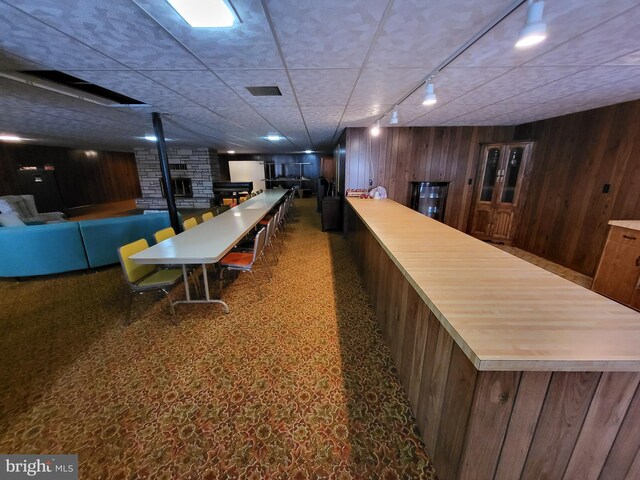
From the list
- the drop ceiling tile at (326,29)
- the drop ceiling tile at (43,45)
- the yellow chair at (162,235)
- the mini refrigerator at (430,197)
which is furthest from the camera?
the mini refrigerator at (430,197)

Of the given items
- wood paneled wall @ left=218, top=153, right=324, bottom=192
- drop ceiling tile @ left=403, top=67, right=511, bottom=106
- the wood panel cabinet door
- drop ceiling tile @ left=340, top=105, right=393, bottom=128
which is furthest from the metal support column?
wood paneled wall @ left=218, top=153, right=324, bottom=192

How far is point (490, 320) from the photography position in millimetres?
936

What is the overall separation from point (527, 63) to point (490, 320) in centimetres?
223

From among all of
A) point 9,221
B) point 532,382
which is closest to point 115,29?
point 532,382

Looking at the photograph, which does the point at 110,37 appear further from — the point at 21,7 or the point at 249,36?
the point at 249,36

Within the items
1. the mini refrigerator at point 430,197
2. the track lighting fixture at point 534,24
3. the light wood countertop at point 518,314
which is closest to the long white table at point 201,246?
the light wood countertop at point 518,314

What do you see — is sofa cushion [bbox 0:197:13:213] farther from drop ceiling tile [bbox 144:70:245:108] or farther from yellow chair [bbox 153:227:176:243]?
drop ceiling tile [bbox 144:70:245:108]

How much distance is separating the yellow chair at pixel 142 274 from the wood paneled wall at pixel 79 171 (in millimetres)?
8712

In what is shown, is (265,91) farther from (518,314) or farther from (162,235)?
(518,314)

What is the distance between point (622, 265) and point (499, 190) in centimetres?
234

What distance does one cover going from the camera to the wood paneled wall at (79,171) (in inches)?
274

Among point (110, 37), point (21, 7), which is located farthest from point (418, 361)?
point (21, 7)

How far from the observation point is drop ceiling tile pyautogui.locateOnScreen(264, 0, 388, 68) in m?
1.23

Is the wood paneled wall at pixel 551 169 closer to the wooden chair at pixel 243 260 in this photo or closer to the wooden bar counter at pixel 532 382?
the wooden chair at pixel 243 260
